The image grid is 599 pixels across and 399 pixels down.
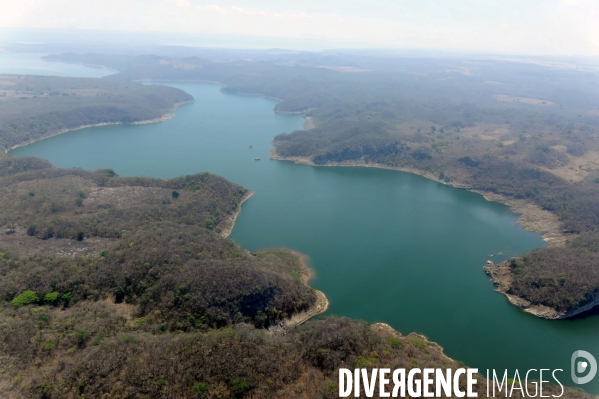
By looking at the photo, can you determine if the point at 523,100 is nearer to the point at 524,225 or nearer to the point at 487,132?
the point at 487,132

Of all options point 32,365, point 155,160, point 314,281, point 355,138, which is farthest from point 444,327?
point 155,160

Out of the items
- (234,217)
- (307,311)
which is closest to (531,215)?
(307,311)

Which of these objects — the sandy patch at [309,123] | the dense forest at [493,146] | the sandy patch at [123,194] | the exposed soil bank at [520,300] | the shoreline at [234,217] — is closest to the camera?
the exposed soil bank at [520,300]

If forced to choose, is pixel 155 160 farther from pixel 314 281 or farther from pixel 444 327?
pixel 444 327

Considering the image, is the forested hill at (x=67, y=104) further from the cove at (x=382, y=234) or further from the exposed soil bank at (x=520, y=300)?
the exposed soil bank at (x=520, y=300)

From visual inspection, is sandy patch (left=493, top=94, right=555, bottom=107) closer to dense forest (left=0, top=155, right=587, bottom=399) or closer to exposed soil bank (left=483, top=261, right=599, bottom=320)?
exposed soil bank (left=483, top=261, right=599, bottom=320)

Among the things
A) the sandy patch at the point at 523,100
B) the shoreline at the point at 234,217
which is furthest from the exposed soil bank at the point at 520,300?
the sandy patch at the point at 523,100

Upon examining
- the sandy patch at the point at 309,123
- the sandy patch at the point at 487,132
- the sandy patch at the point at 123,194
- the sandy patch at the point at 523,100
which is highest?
the sandy patch at the point at 523,100
